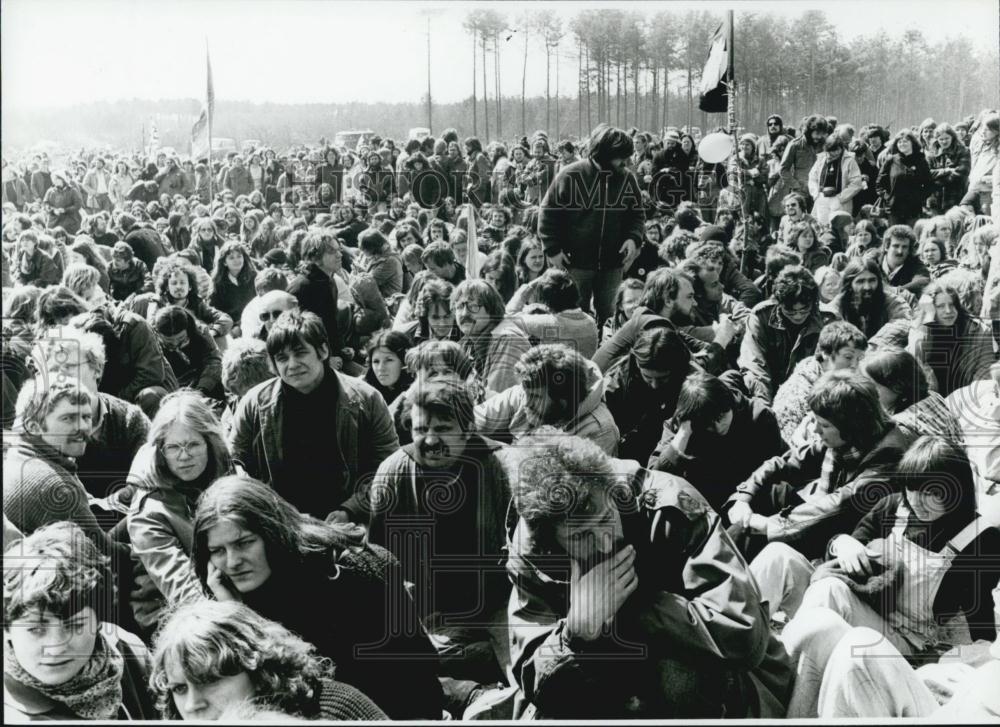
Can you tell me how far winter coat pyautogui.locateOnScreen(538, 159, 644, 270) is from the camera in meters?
3.25

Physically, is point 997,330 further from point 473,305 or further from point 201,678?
point 201,678

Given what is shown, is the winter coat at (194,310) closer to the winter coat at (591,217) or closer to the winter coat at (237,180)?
the winter coat at (237,180)

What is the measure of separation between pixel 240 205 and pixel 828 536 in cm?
212

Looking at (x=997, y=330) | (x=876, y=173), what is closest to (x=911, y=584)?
(x=997, y=330)

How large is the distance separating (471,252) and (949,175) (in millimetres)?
1531

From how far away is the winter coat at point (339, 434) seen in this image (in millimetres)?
2834

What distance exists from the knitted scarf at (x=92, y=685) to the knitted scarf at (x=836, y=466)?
1.83 m

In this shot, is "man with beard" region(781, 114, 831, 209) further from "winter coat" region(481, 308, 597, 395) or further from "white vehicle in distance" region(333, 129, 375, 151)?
"white vehicle in distance" region(333, 129, 375, 151)

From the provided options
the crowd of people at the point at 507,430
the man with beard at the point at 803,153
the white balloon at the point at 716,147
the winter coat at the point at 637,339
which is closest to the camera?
the crowd of people at the point at 507,430

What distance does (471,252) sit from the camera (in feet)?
10.8

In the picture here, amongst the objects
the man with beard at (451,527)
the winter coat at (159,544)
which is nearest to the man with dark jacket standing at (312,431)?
the man with beard at (451,527)

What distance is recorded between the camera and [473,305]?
3.04 m

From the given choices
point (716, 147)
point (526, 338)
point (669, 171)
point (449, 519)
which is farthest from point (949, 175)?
point (449, 519)

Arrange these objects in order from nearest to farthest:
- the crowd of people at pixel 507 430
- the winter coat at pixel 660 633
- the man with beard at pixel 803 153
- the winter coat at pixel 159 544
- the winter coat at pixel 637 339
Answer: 1. the winter coat at pixel 660 633
2. the crowd of people at pixel 507 430
3. the winter coat at pixel 159 544
4. the winter coat at pixel 637 339
5. the man with beard at pixel 803 153
